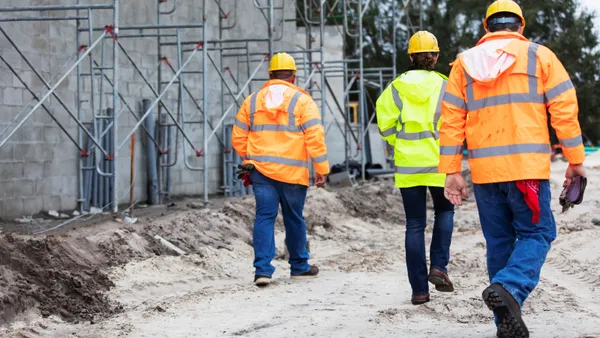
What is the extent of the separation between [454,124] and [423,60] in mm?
1345

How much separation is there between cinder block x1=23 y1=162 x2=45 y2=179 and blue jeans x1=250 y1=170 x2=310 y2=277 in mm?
3639

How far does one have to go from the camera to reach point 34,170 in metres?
10.5

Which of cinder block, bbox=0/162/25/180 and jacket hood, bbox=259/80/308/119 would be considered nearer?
jacket hood, bbox=259/80/308/119

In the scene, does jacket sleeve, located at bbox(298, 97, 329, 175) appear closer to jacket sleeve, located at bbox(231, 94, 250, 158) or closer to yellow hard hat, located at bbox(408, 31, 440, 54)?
jacket sleeve, located at bbox(231, 94, 250, 158)

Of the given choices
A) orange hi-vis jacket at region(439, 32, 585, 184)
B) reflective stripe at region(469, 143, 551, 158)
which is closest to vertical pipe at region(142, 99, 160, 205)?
orange hi-vis jacket at region(439, 32, 585, 184)

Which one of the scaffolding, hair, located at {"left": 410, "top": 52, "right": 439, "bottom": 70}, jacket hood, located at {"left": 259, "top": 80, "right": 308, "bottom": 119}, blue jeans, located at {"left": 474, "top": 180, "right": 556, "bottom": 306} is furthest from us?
the scaffolding

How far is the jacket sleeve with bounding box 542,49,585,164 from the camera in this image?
479 cm

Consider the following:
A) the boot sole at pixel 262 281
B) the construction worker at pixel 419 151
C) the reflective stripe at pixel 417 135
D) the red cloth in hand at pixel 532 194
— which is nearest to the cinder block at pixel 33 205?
the boot sole at pixel 262 281

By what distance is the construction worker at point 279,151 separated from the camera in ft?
24.9

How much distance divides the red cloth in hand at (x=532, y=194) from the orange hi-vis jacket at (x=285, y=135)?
2.93 meters

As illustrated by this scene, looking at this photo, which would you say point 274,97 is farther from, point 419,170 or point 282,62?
point 419,170

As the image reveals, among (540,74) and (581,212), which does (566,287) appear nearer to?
(540,74)

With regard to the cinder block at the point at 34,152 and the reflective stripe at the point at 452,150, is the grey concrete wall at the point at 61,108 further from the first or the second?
the reflective stripe at the point at 452,150

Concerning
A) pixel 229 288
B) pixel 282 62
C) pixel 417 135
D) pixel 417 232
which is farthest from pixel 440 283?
pixel 282 62
